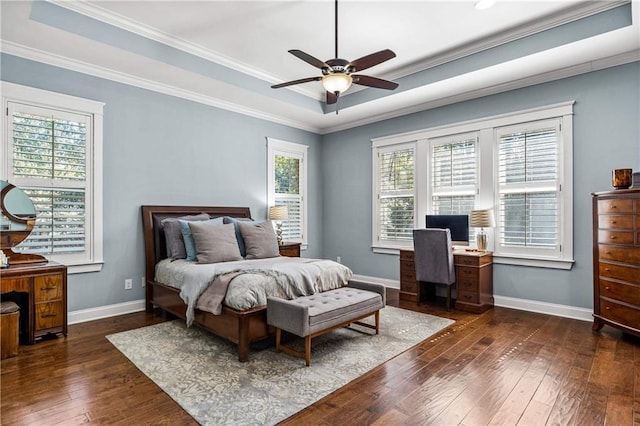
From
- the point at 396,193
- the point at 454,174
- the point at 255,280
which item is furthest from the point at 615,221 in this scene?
the point at 255,280

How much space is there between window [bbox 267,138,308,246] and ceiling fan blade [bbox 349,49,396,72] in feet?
10.2

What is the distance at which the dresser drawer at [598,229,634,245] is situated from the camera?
10.2 feet

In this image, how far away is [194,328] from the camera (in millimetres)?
3594

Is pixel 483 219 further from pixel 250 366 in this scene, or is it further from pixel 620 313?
pixel 250 366

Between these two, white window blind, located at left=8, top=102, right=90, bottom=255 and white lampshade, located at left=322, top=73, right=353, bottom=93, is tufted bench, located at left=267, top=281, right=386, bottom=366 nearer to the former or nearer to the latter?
white lampshade, located at left=322, top=73, right=353, bottom=93

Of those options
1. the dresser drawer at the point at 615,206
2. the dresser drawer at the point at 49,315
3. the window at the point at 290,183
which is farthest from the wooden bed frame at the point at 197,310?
the dresser drawer at the point at 615,206

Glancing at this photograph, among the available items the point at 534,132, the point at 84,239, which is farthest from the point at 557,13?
the point at 84,239

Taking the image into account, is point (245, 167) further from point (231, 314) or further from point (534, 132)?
point (534, 132)

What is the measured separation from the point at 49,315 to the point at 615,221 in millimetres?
5396

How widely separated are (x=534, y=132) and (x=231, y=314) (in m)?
4.07

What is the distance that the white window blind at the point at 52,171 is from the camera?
3428mm

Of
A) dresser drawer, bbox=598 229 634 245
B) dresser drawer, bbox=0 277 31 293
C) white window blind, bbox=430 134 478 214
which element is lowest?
dresser drawer, bbox=0 277 31 293

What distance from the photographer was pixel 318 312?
2.77 meters

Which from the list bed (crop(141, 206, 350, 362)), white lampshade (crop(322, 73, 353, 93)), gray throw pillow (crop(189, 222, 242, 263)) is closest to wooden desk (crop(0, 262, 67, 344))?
bed (crop(141, 206, 350, 362))
